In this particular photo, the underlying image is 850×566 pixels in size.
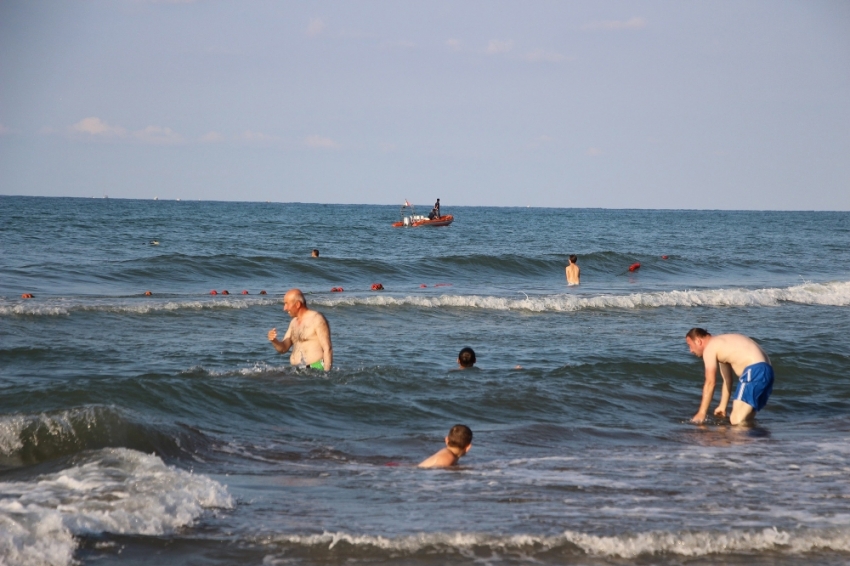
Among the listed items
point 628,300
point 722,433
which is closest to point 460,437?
point 722,433

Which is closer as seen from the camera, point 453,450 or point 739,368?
point 453,450

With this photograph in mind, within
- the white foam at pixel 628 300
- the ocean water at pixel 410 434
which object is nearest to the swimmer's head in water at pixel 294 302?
the ocean water at pixel 410 434

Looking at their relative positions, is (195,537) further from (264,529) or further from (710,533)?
(710,533)

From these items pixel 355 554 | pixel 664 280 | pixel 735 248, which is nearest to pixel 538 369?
pixel 355 554

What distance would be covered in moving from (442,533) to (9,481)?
351 cm

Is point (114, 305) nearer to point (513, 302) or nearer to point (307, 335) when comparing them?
point (307, 335)

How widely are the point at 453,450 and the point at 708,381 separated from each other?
3.61 meters

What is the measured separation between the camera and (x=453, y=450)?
7984 millimetres

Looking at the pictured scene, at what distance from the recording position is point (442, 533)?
5.77 m

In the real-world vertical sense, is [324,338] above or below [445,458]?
above

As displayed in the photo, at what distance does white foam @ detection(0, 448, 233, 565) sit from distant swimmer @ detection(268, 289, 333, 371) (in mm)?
4147

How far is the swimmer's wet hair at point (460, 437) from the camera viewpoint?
795 cm

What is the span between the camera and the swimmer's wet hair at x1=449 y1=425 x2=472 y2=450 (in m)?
7.95

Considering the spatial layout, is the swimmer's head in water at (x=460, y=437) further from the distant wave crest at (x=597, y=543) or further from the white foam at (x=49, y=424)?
A: the white foam at (x=49, y=424)
